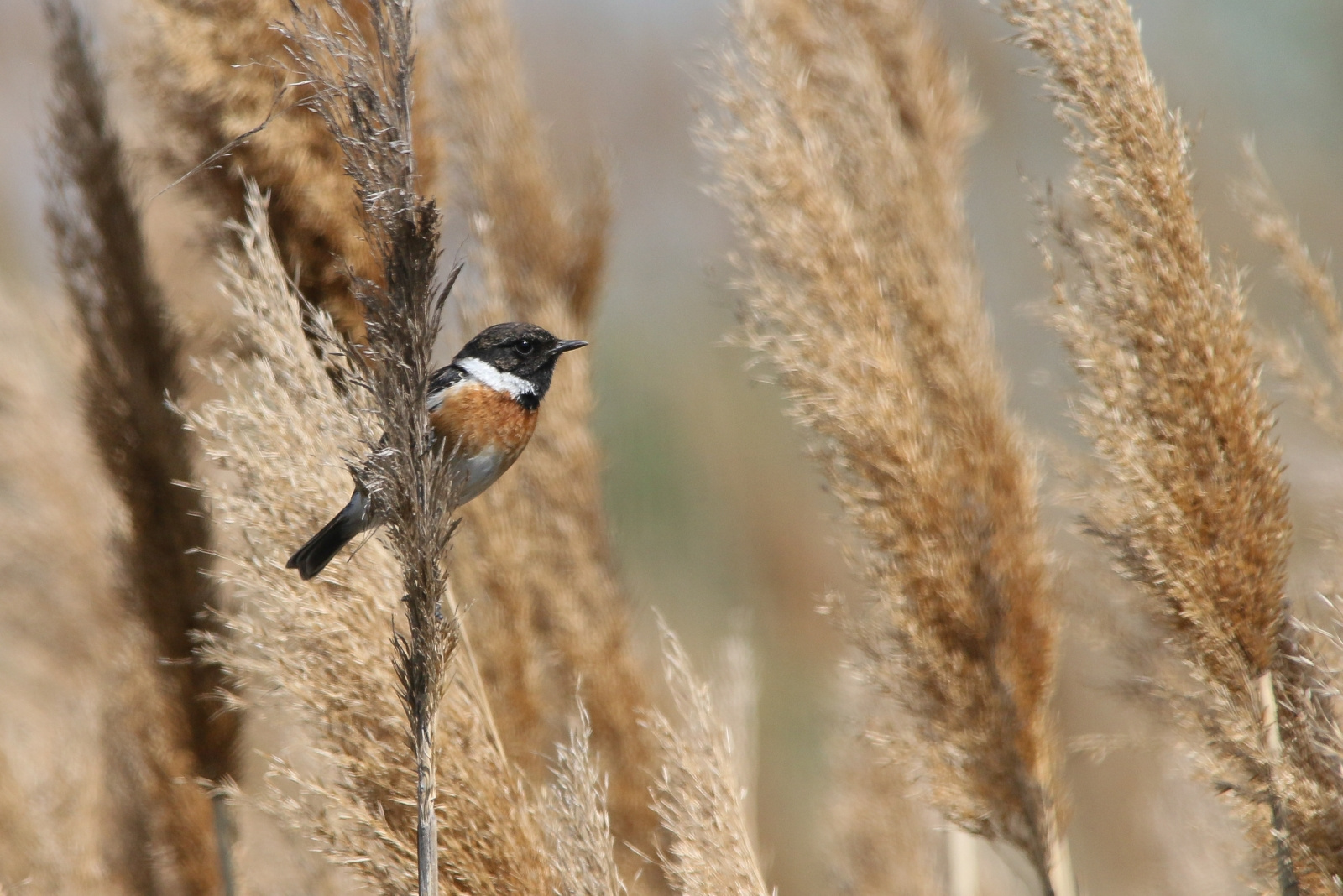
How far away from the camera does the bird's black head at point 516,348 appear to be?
2.20 m

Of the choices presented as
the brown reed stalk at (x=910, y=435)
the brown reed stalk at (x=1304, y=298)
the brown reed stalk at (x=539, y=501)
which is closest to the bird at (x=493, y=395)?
the brown reed stalk at (x=539, y=501)

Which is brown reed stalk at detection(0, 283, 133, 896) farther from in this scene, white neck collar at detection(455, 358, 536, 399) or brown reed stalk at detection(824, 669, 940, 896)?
brown reed stalk at detection(824, 669, 940, 896)

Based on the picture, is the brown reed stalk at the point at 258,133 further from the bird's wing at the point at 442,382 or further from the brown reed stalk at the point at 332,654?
the brown reed stalk at the point at 332,654

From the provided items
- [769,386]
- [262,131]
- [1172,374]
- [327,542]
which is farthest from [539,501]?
[769,386]

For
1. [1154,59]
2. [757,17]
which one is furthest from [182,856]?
[1154,59]

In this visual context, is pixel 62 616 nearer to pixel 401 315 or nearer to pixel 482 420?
pixel 482 420

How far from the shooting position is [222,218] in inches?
84.1

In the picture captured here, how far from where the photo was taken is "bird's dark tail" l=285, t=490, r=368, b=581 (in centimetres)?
168

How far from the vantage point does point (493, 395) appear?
2.18 m

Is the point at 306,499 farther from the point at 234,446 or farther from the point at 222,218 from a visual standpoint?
the point at 222,218

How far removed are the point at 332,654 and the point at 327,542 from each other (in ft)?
0.59

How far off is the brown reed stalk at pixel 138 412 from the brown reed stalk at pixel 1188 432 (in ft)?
5.37

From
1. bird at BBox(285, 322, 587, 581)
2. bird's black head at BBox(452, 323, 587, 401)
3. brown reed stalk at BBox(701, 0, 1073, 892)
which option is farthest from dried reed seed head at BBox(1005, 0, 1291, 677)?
bird's black head at BBox(452, 323, 587, 401)

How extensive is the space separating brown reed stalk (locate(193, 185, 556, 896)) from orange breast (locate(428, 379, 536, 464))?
38 centimetres
